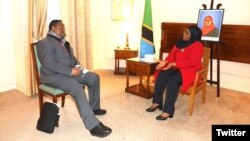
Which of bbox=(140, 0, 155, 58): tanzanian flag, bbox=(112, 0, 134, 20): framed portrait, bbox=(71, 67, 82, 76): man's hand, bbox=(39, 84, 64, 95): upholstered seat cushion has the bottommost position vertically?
bbox=(39, 84, 64, 95): upholstered seat cushion

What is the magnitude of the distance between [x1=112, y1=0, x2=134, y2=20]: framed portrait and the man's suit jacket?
250 centimetres

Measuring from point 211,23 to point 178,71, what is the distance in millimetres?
1225

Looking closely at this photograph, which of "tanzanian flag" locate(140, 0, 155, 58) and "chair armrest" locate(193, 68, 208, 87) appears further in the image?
"tanzanian flag" locate(140, 0, 155, 58)

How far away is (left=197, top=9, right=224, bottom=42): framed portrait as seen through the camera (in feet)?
12.1

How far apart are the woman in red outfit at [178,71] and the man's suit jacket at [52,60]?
47.1 inches

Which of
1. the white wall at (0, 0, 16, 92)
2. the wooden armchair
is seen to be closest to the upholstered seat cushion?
the wooden armchair

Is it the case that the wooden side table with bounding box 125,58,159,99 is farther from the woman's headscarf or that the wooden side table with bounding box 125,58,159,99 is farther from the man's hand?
the man's hand

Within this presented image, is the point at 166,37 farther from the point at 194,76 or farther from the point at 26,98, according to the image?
the point at 26,98

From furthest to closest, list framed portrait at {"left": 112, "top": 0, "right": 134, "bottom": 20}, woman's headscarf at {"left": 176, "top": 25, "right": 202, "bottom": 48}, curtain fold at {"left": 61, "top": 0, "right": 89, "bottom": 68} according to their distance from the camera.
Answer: framed portrait at {"left": 112, "top": 0, "right": 134, "bottom": 20} < curtain fold at {"left": 61, "top": 0, "right": 89, "bottom": 68} < woman's headscarf at {"left": 176, "top": 25, "right": 202, "bottom": 48}

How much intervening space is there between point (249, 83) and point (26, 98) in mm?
3526

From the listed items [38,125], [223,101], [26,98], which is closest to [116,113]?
[38,125]

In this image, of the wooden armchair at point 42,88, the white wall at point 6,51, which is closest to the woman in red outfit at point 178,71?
the wooden armchair at point 42,88

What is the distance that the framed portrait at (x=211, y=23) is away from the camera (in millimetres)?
3682

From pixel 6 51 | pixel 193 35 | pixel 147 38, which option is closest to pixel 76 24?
pixel 6 51
